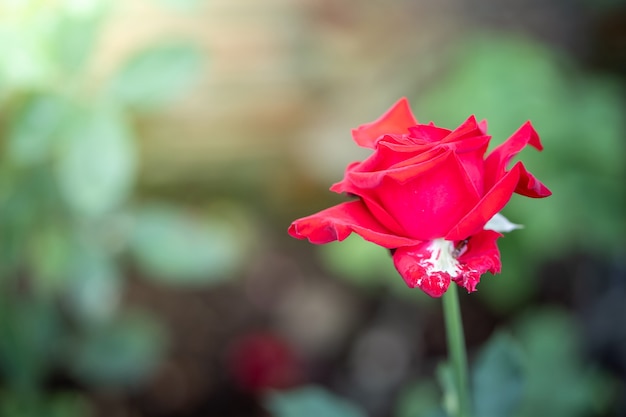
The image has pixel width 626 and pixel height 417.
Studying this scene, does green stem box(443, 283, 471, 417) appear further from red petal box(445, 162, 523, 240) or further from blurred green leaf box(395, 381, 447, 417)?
blurred green leaf box(395, 381, 447, 417)

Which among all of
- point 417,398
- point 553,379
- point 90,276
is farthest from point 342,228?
point 417,398

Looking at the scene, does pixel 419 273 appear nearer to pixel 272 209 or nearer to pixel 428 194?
pixel 428 194

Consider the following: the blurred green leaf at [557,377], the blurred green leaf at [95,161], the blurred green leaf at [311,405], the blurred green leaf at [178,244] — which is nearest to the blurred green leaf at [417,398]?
the blurred green leaf at [557,377]

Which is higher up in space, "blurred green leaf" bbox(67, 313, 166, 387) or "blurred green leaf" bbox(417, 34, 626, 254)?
"blurred green leaf" bbox(417, 34, 626, 254)

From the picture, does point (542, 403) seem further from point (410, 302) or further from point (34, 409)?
point (34, 409)

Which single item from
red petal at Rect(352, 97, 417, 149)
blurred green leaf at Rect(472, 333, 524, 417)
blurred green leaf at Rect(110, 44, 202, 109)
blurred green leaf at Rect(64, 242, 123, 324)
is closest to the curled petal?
red petal at Rect(352, 97, 417, 149)

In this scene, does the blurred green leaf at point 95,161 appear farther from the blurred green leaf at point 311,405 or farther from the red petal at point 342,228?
the red petal at point 342,228

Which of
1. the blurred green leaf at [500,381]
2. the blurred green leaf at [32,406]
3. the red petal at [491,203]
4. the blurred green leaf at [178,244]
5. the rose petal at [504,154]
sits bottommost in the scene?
the blurred green leaf at [32,406]
